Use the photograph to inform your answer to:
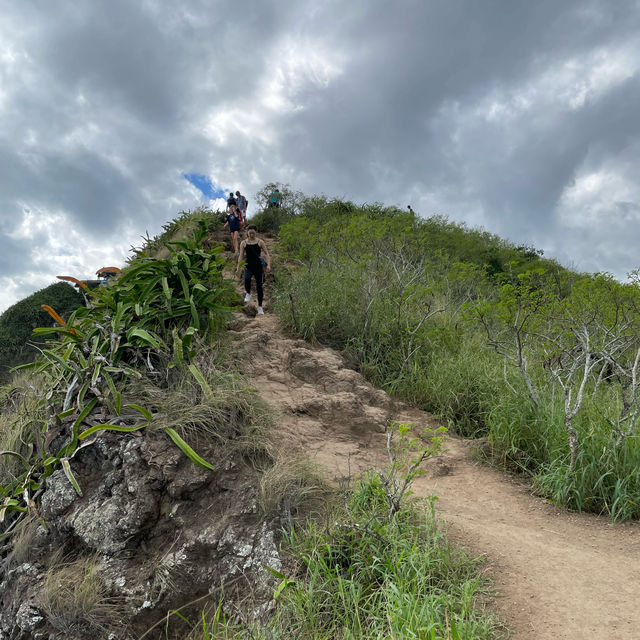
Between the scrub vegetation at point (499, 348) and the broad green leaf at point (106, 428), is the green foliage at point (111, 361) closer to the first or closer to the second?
the broad green leaf at point (106, 428)

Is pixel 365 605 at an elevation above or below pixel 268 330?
below

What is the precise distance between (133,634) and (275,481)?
118cm

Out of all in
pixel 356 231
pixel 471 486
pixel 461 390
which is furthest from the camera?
pixel 356 231

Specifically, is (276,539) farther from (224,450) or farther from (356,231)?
(356,231)

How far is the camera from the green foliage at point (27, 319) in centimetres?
1111

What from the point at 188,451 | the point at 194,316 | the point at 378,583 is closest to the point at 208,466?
the point at 188,451

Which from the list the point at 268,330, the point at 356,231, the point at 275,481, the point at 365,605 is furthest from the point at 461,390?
the point at 356,231

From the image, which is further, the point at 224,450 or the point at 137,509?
the point at 224,450

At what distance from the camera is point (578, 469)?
156 inches

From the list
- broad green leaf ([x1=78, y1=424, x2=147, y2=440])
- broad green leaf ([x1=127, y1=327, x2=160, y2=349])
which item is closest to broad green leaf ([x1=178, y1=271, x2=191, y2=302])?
broad green leaf ([x1=127, y1=327, x2=160, y2=349])

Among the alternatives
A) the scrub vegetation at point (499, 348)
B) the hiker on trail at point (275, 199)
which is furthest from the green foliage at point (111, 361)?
the hiker on trail at point (275, 199)

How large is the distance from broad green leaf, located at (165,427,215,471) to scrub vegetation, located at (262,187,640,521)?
2.86m

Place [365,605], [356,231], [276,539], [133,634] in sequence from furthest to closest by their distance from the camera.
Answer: [356,231], [276,539], [133,634], [365,605]

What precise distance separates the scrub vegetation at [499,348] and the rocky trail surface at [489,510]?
31cm
